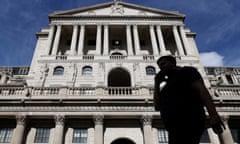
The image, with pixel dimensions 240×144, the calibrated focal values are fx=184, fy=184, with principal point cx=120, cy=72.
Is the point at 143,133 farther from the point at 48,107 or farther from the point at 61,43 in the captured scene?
the point at 61,43

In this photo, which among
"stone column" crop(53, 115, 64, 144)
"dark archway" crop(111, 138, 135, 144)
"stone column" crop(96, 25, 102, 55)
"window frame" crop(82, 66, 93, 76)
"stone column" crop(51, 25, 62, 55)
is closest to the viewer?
"stone column" crop(53, 115, 64, 144)

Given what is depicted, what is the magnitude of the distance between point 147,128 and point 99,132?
421 centimetres

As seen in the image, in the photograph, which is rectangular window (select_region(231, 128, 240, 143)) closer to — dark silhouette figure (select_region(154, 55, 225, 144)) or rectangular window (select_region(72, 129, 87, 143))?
rectangular window (select_region(72, 129, 87, 143))

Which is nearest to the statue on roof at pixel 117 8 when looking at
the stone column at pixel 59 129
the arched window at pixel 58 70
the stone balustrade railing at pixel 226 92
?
the arched window at pixel 58 70

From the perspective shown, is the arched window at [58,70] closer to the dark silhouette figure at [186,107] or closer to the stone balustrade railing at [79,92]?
the stone balustrade railing at [79,92]

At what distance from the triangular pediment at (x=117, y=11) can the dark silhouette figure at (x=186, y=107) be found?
29236mm

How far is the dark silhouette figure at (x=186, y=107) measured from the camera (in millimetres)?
2912

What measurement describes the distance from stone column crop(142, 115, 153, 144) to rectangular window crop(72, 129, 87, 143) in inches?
217

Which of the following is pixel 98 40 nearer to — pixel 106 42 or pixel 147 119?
pixel 106 42

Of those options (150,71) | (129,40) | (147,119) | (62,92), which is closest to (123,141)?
(147,119)

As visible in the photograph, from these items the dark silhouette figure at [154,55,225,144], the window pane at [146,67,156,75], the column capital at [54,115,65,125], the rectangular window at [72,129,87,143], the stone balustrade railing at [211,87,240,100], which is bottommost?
the dark silhouette figure at [154,55,225,144]

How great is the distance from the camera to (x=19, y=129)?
619 inches

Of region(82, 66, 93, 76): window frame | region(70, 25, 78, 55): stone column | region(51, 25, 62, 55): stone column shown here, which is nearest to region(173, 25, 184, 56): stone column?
region(82, 66, 93, 76): window frame

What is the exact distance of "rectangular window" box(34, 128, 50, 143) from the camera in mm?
16570
